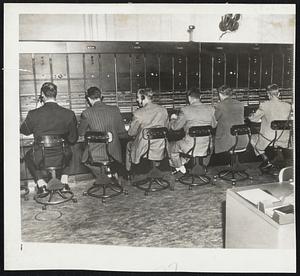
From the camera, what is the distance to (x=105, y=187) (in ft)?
13.6

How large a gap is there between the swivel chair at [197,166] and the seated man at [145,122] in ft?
1.03

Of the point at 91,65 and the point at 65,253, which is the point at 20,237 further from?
the point at 91,65

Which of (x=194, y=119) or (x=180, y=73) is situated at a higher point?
(x=180, y=73)

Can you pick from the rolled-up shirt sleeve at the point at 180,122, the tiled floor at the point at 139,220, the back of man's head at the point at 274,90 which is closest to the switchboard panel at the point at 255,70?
the back of man's head at the point at 274,90

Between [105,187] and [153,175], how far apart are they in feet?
1.79

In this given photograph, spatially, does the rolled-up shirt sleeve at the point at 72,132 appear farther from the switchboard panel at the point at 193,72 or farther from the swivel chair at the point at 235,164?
the switchboard panel at the point at 193,72

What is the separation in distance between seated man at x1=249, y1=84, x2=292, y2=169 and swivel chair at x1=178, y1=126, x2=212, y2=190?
1.85ft

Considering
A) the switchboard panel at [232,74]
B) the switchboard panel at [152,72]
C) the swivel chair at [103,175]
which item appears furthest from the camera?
the switchboard panel at [152,72]

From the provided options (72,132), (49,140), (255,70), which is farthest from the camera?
(255,70)

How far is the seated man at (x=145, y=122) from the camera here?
164 inches

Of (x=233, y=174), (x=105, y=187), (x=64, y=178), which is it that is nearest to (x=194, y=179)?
(x=233, y=174)

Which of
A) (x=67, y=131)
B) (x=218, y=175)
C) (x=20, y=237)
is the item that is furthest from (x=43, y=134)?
(x=218, y=175)

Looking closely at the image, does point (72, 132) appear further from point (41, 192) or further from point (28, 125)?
point (41, 192)

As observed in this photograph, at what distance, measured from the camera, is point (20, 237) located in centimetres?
302
